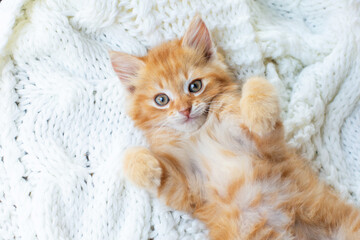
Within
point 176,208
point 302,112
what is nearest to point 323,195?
point 302,112

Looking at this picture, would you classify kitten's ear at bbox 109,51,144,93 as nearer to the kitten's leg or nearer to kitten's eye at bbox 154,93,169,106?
kitten's eye at bbox 154,93,169,106

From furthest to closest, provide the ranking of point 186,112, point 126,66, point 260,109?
point 126,66 < point 186,112 < point 260,109

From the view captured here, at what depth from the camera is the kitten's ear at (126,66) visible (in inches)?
54.2

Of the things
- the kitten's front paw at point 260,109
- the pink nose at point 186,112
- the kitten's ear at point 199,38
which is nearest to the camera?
the kitten's front paw at point 260,109

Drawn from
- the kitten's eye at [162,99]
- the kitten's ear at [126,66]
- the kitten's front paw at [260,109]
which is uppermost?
the kitten's ear at [126,66]

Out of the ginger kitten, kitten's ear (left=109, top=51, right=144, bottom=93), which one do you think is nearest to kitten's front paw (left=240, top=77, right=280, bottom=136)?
the ginger kitten

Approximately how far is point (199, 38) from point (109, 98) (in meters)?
0.44

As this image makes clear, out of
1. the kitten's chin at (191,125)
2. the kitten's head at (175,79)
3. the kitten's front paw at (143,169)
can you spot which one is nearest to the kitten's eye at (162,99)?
the kitten's head at (175,79)

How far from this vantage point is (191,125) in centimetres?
129

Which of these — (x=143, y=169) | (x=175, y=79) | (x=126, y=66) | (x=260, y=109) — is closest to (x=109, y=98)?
(x=126, y=66)

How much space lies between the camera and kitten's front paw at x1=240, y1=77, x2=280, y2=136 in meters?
1.13

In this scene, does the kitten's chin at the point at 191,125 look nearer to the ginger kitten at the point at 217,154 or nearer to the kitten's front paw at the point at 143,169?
the ginger kitten at the point at 217,154

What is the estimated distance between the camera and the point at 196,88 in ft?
4.40

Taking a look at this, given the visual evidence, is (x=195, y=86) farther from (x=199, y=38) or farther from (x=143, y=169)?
(x=143, y=169)
